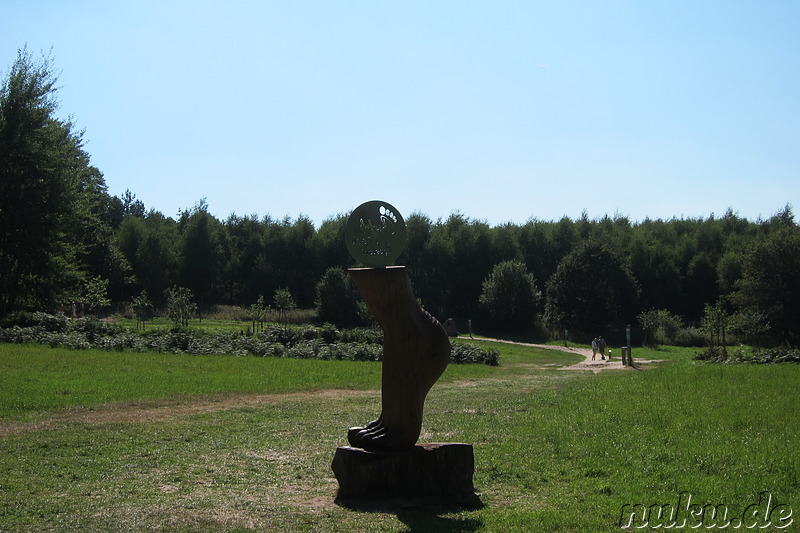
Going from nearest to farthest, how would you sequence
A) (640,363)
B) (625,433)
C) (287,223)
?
(625,433), (640,363), (287,223)

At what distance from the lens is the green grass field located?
673cm

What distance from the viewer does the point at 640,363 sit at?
29828 millimetres

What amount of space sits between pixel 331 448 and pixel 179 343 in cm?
1890

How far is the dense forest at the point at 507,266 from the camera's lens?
4794 cm

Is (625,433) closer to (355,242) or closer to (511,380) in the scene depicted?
(355,242)

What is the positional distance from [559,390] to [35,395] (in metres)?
11.3

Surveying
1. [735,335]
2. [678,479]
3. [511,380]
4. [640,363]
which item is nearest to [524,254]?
[735,335]

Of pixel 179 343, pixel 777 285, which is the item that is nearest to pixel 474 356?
pixel 179 343

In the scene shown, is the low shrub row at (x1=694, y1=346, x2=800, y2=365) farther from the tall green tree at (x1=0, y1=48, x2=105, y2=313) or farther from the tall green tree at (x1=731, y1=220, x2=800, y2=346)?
the tall green tree at (x1=0, y1=48, x2=105, y2=313)
